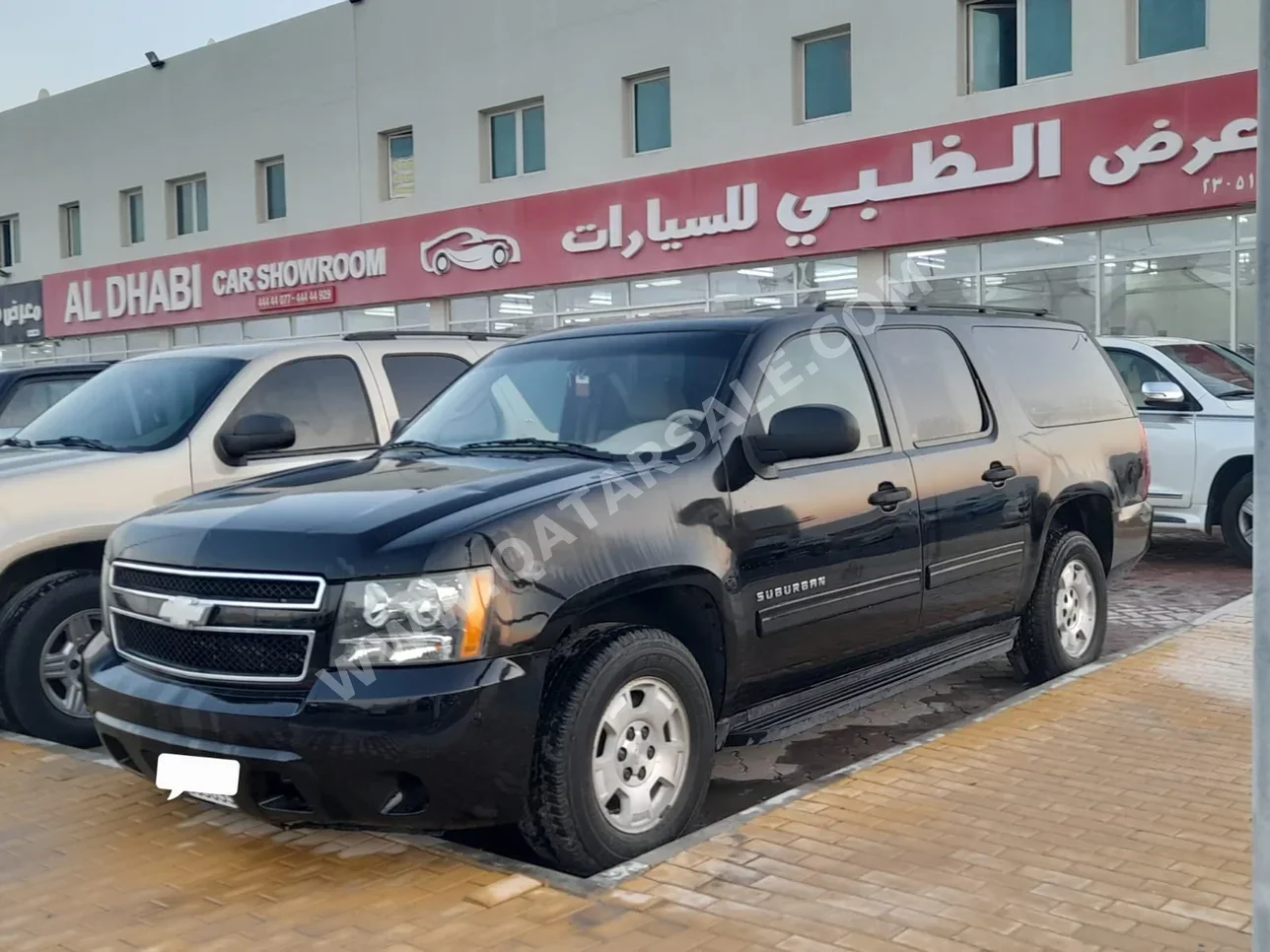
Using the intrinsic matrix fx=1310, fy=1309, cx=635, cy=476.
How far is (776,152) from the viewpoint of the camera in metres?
18.4

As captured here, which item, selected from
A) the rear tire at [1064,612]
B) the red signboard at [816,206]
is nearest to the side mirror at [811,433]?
the rear tire at [1064,612]

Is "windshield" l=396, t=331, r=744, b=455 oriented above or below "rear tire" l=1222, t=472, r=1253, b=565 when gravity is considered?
above

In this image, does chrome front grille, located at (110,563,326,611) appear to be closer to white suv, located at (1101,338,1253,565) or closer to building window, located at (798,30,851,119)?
white suv, located at (1101,338,1253,565)

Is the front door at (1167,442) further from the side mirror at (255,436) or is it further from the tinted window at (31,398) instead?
the tinted window at (31,398)

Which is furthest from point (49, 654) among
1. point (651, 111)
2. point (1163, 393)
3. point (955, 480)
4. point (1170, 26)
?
point (651, 111)

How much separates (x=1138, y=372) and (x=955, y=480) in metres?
6.15

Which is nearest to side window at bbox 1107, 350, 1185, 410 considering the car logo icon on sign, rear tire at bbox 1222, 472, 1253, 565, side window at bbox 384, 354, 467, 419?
rear tire at bbox 1222, 472, 1253, 565

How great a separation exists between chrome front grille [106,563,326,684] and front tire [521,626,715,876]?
783mm

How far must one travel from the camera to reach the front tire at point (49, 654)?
225 inches

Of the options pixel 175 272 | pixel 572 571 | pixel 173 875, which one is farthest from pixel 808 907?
pixel 175 272

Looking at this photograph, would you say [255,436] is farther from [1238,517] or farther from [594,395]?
[1238,517]

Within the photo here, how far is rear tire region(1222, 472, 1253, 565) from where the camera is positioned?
10480mm

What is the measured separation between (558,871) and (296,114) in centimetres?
2385

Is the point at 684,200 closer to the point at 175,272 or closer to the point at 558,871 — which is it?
the point at 175,272
